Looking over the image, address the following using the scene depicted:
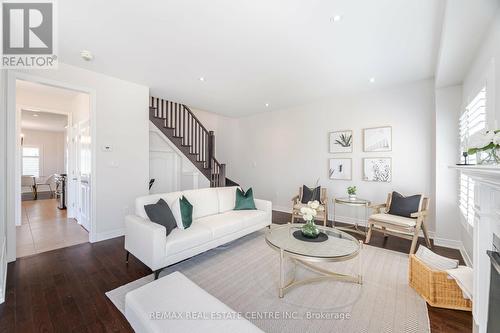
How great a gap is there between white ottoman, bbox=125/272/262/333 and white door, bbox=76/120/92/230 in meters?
3.07

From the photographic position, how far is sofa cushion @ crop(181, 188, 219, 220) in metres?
3.16

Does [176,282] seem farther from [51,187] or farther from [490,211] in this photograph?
[51,187]

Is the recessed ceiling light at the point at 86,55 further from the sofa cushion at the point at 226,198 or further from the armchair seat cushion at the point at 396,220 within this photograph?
the armchair seat cushion at the point at 396,220

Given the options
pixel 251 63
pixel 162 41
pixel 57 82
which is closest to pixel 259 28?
pixel 251 63

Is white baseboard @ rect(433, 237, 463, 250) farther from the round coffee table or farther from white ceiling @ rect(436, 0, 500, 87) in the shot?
white ceiling @ rect(436, 0, 500, 87)

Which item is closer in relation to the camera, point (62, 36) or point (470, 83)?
point (62, 36)

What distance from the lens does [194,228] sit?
105 inches

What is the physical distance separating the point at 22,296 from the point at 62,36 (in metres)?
2.78

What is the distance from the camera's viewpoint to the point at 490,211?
4.41 feet

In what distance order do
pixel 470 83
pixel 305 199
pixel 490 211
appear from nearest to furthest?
pixel 490 211, pixel 470 83, pixel 305 199

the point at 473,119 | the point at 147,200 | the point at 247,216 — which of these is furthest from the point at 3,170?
the point at 473,119

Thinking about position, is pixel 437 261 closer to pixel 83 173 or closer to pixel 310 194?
pixel 310 194

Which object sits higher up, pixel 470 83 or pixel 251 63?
pixel 251 63

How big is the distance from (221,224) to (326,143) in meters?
3.14
